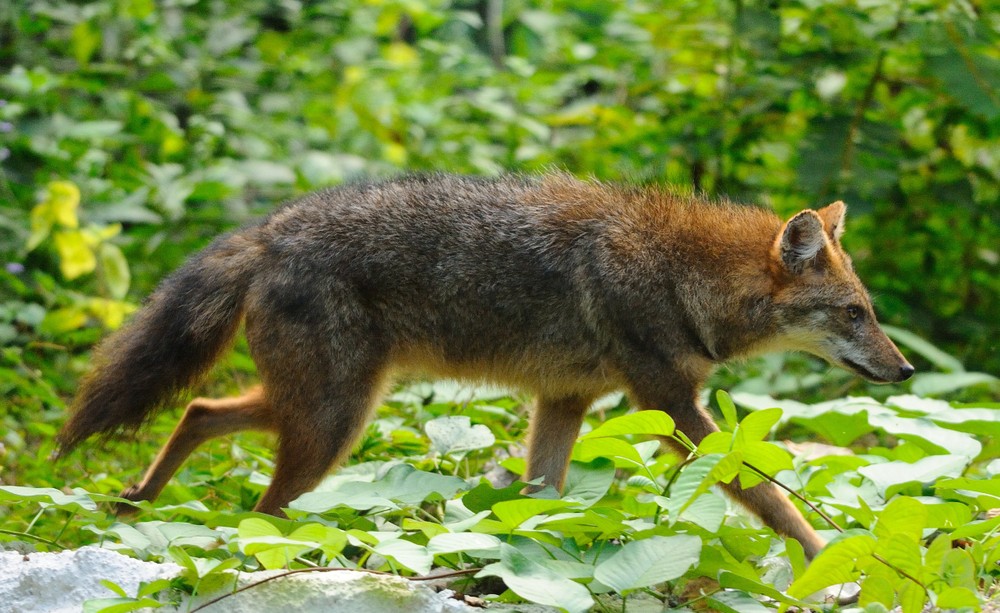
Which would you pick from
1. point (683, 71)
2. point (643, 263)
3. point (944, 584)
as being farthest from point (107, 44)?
point (944, 584)

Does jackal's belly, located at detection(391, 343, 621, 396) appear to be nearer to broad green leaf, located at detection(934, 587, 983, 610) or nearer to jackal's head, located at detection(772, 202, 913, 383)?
jackal's head, located at detection(772, 202, 913, 383)

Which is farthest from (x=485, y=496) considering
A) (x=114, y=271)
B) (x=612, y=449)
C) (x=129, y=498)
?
(x=114, y=271)

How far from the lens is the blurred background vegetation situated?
26.1ft

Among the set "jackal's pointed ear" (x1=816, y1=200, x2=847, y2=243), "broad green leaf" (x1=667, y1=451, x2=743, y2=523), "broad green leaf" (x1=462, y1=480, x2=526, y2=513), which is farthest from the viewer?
"jackal's pointed ear" (x1=816, y1=200, x2=847, y2=243)

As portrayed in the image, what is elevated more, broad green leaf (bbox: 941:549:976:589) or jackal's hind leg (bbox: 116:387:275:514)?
broad green leaf (bbox: 941:549:976:589)

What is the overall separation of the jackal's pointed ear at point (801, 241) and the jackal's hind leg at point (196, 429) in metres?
2.62

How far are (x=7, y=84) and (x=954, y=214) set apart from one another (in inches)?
289

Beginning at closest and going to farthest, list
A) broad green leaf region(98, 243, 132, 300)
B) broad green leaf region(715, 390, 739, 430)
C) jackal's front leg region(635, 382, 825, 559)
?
broad green leaf region(715, 390, 739, 430) < jackal's front leg region(635, 382, 825, 559) < broad green leaf region(98, 243, 132, 300)

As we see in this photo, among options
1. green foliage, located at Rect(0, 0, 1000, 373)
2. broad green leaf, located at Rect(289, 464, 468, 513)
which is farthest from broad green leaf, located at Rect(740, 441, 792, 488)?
green foliage, located at Rect(0, 0, 1000, 373)

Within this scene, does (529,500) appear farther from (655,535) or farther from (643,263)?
(643,263)

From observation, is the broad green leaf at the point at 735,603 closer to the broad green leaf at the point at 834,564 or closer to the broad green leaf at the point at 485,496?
the broad green leaf at the point at 834,564

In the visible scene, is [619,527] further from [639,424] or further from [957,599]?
[957,599]

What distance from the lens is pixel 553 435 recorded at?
18.3ft

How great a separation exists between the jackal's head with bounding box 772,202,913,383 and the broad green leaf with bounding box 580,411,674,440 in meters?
1.80
